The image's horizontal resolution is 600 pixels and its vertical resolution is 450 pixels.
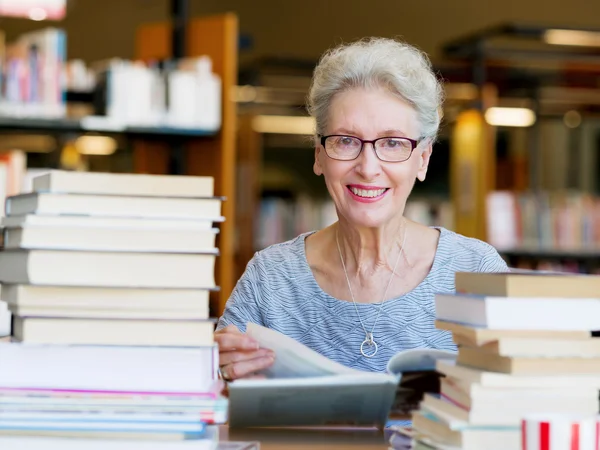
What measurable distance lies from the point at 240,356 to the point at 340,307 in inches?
23.2

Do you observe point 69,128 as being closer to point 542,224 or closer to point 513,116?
point 542,224

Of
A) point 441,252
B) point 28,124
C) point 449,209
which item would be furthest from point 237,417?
point 449,209

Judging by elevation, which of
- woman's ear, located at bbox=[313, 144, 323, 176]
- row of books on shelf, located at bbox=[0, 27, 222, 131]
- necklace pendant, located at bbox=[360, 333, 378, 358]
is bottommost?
necklace pendant, located at bbox=[360, 333, 378, 358]

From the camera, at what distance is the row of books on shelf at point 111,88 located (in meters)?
4.25

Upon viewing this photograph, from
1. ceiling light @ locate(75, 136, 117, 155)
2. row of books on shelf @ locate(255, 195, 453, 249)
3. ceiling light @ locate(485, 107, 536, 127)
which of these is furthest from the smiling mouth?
ceiling light @ locate(75, 136, 117, 155)

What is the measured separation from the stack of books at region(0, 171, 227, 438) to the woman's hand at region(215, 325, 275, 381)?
29 cm

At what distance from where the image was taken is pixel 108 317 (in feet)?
3.59

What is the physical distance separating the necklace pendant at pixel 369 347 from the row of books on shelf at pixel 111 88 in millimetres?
2619

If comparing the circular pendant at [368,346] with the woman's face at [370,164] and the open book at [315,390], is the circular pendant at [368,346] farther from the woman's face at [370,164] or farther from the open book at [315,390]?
the open book at [315,390]

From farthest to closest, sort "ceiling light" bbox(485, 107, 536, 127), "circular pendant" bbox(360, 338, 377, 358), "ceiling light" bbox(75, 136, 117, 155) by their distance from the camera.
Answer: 1. "ceiling light" bbox(75, 136, 117, 155)
2. "ceiling light" bbox(485, 107, 536, 127)
3. "circular pendant" bbox(360, 338, 377, 358)

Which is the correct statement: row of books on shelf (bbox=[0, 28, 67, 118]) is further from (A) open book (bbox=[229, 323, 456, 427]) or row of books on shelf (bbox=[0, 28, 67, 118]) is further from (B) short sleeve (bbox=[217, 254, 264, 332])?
(A) open book (bbox=[229, 323, 456, 427])

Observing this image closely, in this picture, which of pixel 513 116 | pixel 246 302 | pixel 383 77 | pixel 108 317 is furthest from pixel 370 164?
pixel 513 116

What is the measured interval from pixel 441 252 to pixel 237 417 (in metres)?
0.87

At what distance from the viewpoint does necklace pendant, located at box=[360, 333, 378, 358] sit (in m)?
1.95
